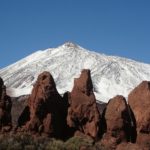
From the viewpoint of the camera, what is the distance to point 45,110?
51844 millimetres

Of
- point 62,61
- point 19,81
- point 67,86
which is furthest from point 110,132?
point 62,61

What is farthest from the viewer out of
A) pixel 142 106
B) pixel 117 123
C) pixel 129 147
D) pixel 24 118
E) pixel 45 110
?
pixel 142 106

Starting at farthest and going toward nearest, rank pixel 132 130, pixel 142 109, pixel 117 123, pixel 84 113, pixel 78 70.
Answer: pixel 78 70
pixel 142 109
pixel 132 130
pixel 84 113
pixel 117 123

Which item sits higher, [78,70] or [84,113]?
[78,70]

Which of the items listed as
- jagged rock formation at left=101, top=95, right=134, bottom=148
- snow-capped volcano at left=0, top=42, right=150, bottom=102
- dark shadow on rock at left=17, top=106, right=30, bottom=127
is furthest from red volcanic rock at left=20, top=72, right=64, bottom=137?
snow-capped volcano at left=0, top=42, right=150, bottom=102

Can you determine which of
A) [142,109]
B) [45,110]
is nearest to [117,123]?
[142,109]

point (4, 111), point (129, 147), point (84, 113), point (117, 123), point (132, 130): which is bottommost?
point (129, 147)

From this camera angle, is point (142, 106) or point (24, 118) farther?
point (142, 106)

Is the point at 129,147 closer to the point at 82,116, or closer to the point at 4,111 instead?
the point at 82,116

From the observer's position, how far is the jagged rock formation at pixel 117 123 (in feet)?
173

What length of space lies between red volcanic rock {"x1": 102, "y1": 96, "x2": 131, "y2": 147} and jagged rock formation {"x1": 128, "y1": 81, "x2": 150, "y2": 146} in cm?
109

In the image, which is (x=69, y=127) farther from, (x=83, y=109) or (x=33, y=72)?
(x=33, y=72)

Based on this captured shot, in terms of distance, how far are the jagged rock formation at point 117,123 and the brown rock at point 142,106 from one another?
3.56ft

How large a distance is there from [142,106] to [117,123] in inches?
136
